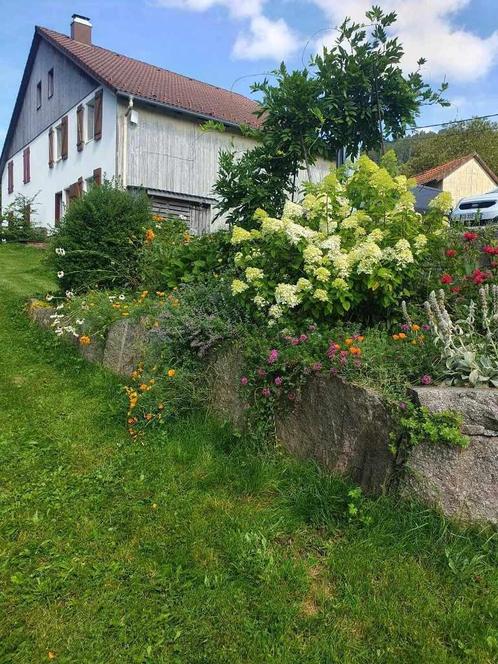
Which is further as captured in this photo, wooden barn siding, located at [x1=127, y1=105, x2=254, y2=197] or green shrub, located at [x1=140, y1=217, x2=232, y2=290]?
wooden barn siding, located at [x1=127, y1=105, x2=254, y2=197]

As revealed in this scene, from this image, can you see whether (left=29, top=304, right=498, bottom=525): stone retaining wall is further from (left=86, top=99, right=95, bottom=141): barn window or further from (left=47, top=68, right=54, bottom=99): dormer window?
(left=47, top=68, right=54, bottom=99): dormer window

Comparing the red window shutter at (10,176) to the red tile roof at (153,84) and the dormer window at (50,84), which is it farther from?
the red tile roof at (153,84)

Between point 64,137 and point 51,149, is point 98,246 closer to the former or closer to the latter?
point 64,137

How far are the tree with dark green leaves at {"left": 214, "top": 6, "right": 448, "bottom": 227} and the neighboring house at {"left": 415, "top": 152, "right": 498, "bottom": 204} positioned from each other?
22.3m

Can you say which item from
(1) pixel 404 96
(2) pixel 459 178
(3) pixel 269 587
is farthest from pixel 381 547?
(2) pixel 459 178

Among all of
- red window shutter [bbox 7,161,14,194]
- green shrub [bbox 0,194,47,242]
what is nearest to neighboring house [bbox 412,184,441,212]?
green shrub [bbox 0,194,47,242]

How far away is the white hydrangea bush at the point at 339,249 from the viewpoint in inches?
129

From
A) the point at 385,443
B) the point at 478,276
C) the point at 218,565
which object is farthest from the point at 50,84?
the point at 218,565

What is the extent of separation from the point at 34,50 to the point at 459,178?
22.0 m

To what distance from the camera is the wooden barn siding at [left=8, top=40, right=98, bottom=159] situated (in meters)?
16.9

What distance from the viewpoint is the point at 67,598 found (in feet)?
6.94

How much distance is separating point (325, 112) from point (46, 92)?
18.9 metres

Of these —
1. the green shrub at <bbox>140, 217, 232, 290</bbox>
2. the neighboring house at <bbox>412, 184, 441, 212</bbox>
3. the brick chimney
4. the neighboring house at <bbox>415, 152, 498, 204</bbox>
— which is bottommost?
the green shrub at <bbox>140, 217, 232, 290</bbox>

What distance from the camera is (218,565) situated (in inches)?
90.3
